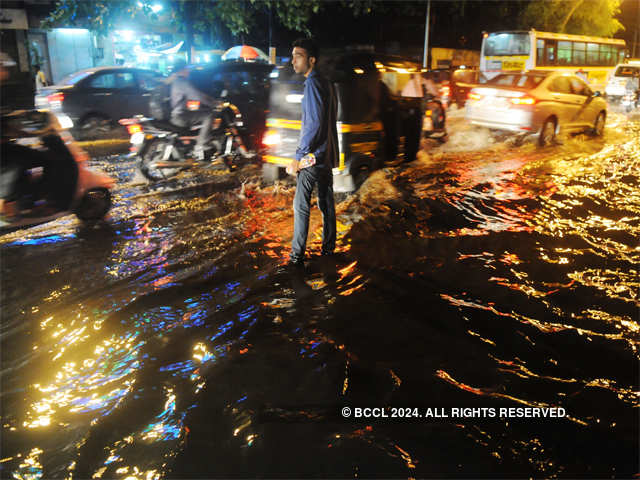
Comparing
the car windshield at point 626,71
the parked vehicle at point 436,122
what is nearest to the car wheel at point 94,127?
the parked vehicle at point 436,122

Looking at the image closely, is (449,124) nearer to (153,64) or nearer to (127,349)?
(127,349)

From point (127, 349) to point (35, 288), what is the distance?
5.12ft

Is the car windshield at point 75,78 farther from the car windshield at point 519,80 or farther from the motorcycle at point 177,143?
the car windshield at point 519,80

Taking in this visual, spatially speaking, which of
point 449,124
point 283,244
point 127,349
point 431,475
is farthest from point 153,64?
point 431,475

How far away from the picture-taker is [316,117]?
15.0ft

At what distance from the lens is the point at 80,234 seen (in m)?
5.75

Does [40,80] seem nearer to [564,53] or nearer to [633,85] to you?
[564,53]

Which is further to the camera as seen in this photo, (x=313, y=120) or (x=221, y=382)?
(x=313, y=120)

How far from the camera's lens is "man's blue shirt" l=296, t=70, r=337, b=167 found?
454 cm

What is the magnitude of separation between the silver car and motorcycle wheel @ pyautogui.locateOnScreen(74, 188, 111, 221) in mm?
8943

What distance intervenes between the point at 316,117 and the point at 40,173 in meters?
3.26

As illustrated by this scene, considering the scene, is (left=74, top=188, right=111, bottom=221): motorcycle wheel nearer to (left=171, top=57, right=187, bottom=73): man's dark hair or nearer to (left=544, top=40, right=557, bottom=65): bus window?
(left=171, top=57, right=187, bottom=73): man's dark hair

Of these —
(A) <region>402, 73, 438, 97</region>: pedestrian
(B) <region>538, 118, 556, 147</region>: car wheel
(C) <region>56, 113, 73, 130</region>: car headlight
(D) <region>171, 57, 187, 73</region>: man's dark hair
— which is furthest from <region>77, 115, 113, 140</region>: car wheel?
(B) <region>538, 118, 556, 147</region>: car wheel

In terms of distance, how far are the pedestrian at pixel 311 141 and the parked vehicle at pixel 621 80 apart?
74.4 ft
